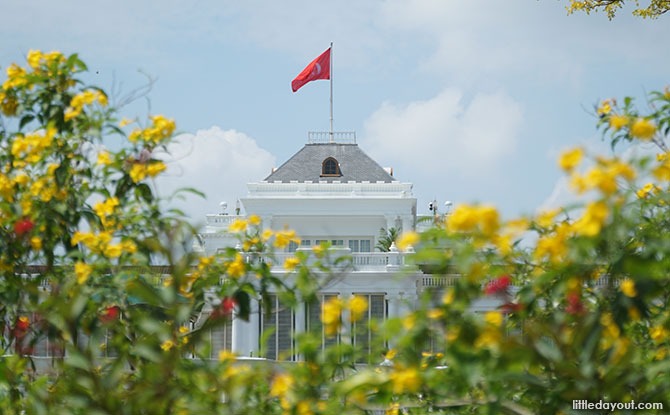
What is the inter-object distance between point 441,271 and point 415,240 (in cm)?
16

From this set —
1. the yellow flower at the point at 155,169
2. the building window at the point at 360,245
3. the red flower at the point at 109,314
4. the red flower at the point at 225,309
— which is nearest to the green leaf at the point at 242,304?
the red flower at the point at 225,309

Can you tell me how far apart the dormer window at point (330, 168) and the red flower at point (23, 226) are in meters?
29.7

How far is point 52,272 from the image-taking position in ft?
15.4

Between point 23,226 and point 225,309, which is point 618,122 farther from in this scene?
point 23,226

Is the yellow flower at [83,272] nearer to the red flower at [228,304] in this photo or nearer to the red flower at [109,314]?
the red flower at [109,314]

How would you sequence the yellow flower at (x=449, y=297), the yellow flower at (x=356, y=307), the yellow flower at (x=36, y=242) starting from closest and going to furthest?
the yellow flower at (x=449, y=297) < the yellow flower at (x=356, y=307) < the yellow flower at (x=36, y=242)

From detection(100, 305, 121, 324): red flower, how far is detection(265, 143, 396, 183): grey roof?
29195 mm

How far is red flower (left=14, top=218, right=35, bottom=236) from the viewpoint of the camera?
4320 millimetres

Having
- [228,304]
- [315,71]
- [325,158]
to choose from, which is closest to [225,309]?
[228,304]

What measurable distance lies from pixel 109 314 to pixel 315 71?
33230 millimetres

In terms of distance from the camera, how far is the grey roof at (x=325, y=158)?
1330 inches

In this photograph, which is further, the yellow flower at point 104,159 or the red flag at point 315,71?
the red flag at point 315,71

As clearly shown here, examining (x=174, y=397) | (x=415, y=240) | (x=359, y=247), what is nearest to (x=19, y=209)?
(x=174, y=397)

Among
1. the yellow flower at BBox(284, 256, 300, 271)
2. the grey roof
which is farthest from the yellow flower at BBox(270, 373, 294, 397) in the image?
the grey roof
